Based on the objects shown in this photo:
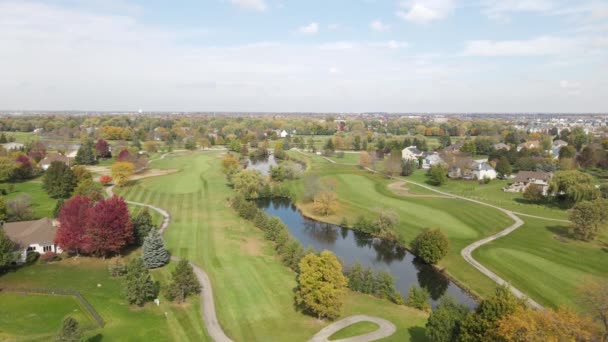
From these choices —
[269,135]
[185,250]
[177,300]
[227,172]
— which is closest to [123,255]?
[185,250]

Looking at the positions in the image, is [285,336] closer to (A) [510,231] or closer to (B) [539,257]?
(B) [539,257]

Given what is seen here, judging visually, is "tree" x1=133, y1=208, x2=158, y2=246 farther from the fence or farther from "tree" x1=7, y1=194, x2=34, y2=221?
"tree" x1=7, y1=194, x2=34, y2=221

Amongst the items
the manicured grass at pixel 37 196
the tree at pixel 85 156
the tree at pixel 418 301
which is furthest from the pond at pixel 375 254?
the tree at pixel 85 156

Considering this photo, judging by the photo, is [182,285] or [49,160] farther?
[49,160]

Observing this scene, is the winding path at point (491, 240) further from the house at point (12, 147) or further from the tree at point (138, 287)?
the house at point (12, 147)

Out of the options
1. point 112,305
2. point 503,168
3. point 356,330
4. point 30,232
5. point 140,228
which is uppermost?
point 503,168

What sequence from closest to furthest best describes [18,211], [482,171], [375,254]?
[375,254] → [18,211] → [482,171]

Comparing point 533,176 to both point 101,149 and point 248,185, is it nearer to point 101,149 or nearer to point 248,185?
point 248,185

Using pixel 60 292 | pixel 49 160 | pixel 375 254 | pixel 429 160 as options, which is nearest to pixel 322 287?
pixel 375 254
